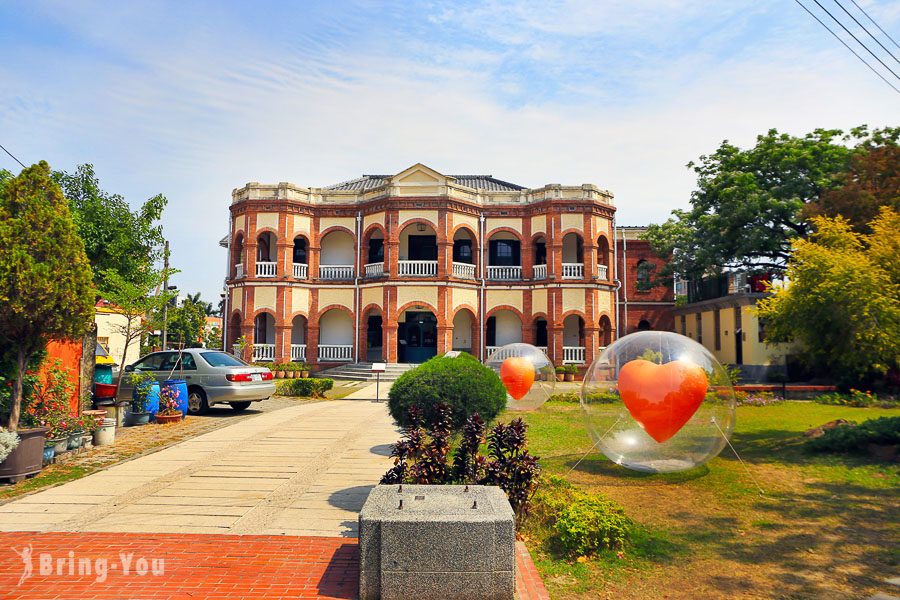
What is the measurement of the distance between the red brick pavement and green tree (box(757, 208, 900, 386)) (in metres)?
7.60

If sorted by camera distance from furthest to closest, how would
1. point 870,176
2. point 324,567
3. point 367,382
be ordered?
point 367,382, point 870,176, point 324,567

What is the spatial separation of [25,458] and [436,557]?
21.6ft

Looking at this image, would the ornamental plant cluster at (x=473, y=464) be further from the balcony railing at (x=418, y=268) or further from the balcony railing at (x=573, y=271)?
the balcony railing at (x=573, y=271)

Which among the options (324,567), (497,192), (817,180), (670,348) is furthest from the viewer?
(497,192)

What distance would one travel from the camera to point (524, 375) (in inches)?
531

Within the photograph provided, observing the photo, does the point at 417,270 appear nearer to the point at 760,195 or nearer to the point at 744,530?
the point at 760,195

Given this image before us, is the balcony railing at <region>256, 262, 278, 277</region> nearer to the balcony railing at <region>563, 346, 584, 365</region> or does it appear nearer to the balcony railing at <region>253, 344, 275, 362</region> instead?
the balcony railing at <region>253, 344, 275, 362</region>

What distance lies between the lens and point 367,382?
75.0 ft

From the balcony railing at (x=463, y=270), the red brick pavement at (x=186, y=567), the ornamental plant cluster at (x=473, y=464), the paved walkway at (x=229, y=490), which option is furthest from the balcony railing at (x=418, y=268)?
the red brick pavement at (x=186, y=567)

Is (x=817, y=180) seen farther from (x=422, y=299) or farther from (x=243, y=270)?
(x=243, y=270)

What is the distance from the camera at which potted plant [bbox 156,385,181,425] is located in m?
11.9

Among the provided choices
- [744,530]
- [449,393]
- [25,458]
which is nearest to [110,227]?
[25,458]

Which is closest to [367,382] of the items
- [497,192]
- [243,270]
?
[243,270]

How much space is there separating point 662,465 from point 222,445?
7.48 metres
